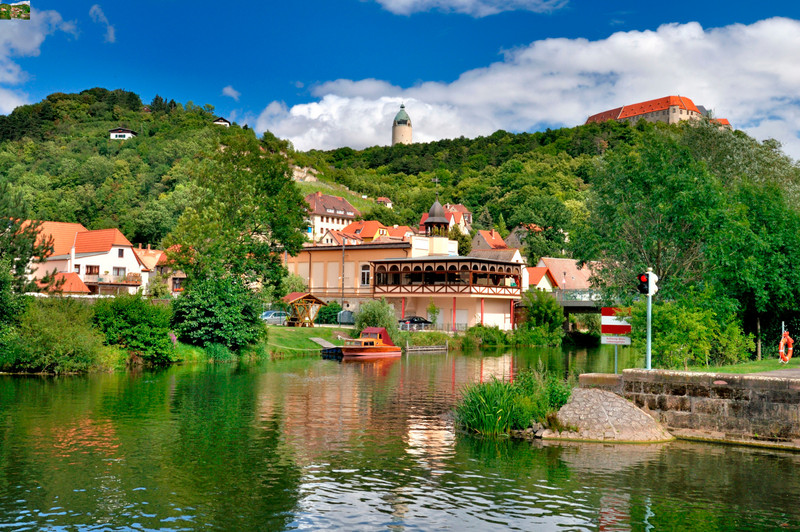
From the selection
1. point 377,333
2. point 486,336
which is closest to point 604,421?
point 377,333

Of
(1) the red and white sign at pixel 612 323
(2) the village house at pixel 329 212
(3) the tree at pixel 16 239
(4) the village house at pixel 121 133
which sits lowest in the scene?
(1) the red and white sign at pixel 612 323

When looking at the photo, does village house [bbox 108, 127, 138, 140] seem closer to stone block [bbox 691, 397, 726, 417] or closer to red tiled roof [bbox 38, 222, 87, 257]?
red tiled roof [bbox 38, 222, 87, 257]

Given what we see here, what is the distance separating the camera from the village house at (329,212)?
155 m

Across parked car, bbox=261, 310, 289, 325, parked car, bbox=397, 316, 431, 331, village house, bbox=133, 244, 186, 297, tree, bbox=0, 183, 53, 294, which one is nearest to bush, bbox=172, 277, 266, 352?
tree, bbox=0, 183, 53, 294

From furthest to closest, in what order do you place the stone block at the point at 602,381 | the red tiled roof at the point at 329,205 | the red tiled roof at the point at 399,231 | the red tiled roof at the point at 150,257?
the red tiled roof at the point at 329,205 < the red tiled roof at the point at 399,231 < the red tiled roof at the point at 150,257 < the stone block at the point at 602,381

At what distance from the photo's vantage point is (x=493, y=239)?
12294cm

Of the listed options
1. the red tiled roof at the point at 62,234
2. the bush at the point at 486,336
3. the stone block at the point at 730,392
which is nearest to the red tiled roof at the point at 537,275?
the bush at the point at 486,336

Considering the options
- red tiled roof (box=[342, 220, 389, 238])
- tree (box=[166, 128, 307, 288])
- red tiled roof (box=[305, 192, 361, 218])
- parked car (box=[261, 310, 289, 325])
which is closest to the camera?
tree (box=[166, 128, 307, 288])

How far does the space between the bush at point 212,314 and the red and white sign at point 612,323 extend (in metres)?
27.2

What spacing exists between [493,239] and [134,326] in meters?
88.8

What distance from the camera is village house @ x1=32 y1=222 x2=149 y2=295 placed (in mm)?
80625

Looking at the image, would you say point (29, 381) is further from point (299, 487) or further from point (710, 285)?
point (710, 285)

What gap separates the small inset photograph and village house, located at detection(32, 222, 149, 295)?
60557 mm

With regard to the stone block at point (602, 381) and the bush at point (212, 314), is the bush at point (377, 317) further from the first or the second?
the stone block at point (602, 381)
